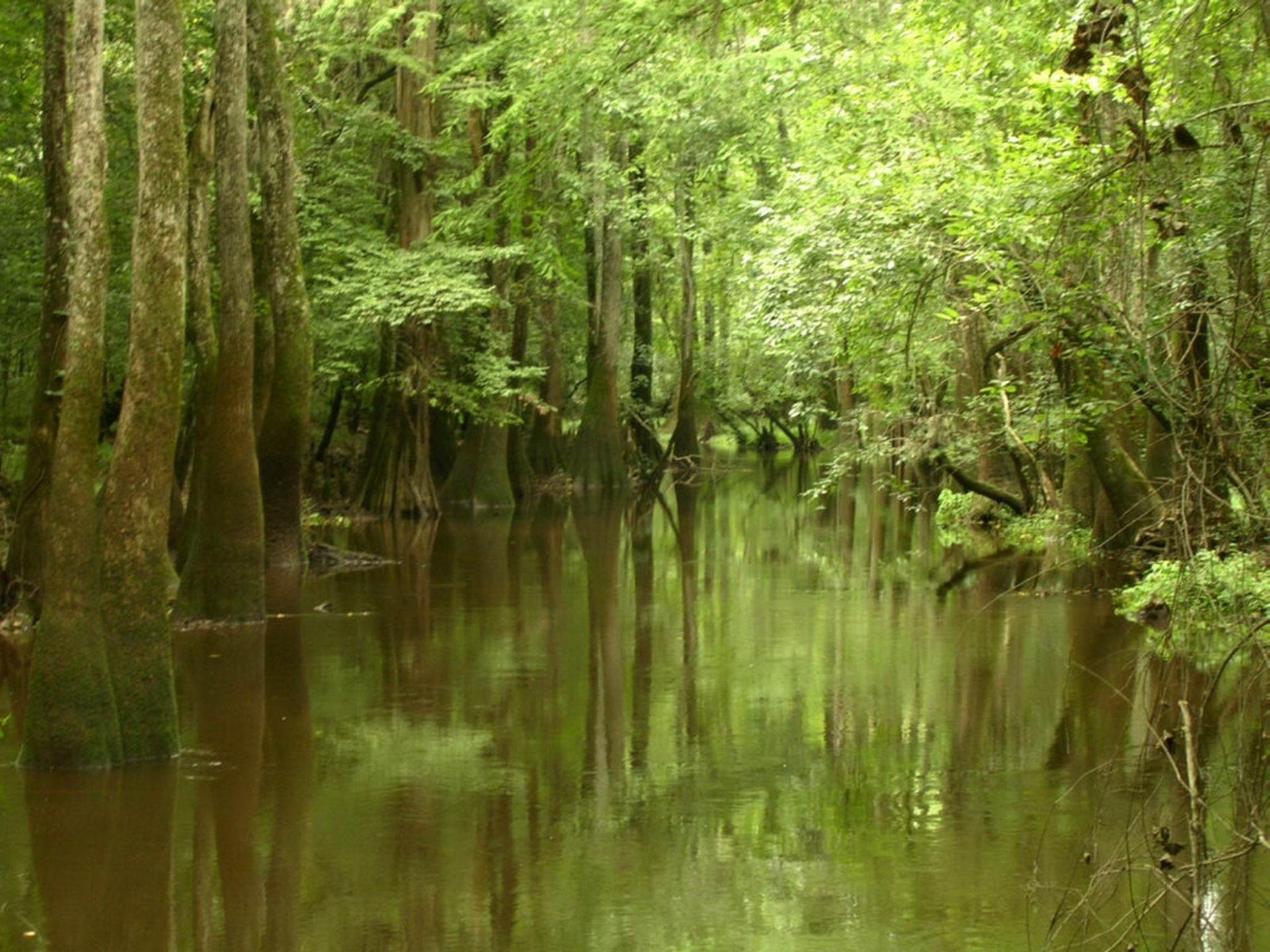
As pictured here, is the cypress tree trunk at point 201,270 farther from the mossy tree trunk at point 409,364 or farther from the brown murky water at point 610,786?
the mossy tree trunk at point 409,364

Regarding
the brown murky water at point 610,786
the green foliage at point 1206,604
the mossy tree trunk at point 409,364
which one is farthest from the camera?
the mossy tree trunk at point 409,364

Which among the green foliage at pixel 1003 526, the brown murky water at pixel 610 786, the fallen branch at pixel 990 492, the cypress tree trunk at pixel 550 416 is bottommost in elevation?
the brown murky water at pixel 610 786

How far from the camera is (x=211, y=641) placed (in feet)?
47.7

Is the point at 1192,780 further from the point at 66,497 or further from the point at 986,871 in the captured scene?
the point at 66,497

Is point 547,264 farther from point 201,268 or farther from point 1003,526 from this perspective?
point 201,268

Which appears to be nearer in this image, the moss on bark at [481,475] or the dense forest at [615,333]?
the dense forest at [615,333]

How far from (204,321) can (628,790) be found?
31.0 ft

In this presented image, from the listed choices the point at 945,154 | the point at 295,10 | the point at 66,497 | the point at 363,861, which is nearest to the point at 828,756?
the point at 363,861

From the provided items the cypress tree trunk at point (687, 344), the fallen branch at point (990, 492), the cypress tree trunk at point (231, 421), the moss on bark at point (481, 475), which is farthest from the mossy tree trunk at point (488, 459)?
the cypress tree trunk at point (231, 421)

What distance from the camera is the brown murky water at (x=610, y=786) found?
6930mm

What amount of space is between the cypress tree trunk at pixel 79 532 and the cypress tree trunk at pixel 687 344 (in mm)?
24141

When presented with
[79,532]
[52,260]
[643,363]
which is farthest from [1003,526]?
[643,363]

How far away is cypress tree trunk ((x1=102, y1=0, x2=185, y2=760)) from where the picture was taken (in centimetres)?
968

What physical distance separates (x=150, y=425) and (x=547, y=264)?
18.4 meters
